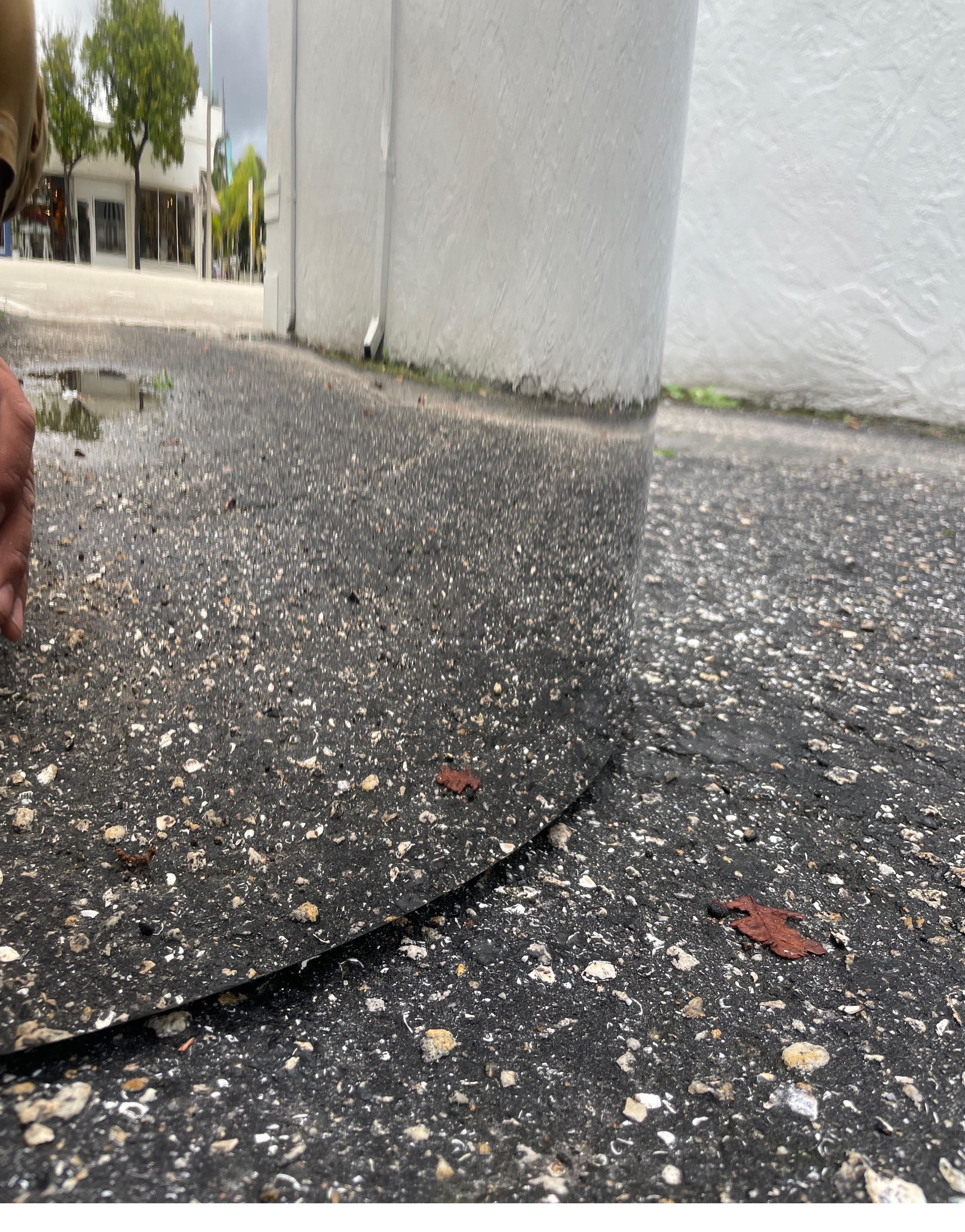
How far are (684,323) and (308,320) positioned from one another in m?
5.09

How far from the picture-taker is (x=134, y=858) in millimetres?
1077

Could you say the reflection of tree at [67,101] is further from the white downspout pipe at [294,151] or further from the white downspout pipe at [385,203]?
the white downspout pipe at [385,203]

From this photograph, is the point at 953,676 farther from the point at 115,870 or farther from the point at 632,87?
the point at 115,870

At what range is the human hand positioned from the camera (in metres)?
1.00

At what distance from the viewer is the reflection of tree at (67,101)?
3.09 ft

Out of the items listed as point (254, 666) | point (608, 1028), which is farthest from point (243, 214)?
point (608, 1028)

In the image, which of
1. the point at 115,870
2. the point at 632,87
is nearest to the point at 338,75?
the point at 632,87

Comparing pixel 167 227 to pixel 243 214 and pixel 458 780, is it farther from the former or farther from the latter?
pixel 458 780

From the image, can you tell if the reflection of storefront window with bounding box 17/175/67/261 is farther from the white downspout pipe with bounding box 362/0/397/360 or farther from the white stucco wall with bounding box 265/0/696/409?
the white downspout pipe with bounding box 362/0/397/360

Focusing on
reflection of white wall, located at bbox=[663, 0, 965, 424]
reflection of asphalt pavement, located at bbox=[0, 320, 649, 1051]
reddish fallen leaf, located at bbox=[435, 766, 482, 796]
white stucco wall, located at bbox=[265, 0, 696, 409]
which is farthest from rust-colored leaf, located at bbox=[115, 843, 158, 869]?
Result: reflection of white wall, located at bbox=[663, 0, 965, 424]

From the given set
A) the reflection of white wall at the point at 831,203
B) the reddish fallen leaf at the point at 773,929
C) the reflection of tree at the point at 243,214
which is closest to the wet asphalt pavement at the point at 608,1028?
the reddish fallen leaf at the point at 773,929

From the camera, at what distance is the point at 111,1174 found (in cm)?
86

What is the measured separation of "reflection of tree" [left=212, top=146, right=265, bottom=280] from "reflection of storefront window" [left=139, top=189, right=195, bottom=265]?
29 mm

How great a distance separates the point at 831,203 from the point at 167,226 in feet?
16.8
